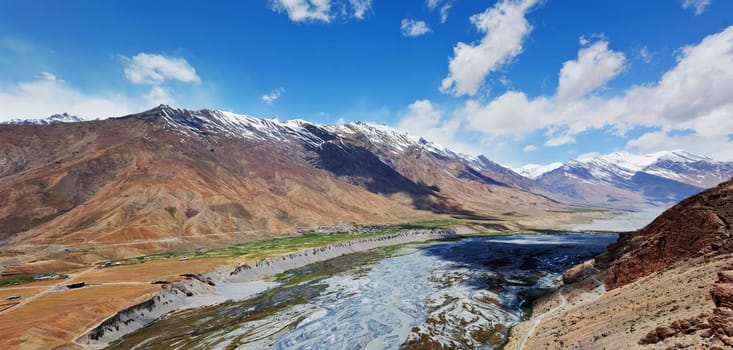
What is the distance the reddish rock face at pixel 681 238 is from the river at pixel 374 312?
14.6 meters

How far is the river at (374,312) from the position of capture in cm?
4406

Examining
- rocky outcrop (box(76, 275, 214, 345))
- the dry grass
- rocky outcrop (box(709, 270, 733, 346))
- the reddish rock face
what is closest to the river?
rocky outcrop (box(76, 275, 214, 345))

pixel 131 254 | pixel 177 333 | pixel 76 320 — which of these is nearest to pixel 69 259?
pixel 131 254

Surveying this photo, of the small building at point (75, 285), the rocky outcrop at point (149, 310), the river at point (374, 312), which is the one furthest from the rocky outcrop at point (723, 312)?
the small building at point (75, 285)

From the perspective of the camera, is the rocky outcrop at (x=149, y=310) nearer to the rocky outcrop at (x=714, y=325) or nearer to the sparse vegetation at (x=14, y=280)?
the sparse vegetation at (x=14, y=280)

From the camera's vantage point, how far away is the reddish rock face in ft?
131

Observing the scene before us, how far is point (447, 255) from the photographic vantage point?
119 meters

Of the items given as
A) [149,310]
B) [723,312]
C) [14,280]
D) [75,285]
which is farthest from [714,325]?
[14,280]

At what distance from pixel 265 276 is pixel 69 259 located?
220ft

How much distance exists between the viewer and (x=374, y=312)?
55.7 m

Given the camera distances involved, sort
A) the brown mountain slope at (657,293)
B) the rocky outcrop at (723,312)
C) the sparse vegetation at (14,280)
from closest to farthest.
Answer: the rocky outcrop at (723,312) < the brown mountain slope at (657,293) < the sparse vegetation at (14,280)

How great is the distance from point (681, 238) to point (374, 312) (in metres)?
40.9

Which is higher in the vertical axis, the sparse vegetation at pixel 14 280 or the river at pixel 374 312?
the sparse vegetation at pixel 14 280

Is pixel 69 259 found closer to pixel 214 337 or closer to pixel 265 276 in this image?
pixel 265 276
